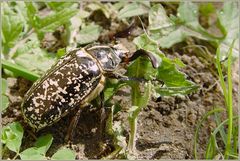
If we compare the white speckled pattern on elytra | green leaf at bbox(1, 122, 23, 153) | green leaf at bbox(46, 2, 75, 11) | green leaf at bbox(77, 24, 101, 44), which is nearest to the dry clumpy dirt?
green leaf at bbox(1, 122, 23, 153)

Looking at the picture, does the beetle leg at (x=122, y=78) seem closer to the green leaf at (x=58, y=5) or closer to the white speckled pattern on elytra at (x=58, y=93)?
the white speckled pattern on elytra at (x=58, y=93)

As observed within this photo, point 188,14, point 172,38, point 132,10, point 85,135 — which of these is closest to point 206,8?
point 188,14

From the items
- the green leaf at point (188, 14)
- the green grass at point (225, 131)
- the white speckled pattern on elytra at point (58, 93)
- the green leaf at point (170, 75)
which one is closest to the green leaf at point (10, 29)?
the white speckled pattern on elytra at point (58, 93)

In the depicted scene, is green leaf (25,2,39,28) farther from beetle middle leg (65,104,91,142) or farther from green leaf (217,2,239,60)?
green leaf (217,2,239,60)

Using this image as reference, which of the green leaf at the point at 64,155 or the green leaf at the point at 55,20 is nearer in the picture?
the green leaf at the point at 64,155

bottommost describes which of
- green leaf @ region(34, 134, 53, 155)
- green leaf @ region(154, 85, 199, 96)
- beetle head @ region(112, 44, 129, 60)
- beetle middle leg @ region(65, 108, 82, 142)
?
green leaf @ region(34, 134, 53, 155)

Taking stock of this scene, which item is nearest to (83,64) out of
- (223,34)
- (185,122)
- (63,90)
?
(63,90)

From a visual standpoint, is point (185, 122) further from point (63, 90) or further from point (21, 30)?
point (21, 30)
